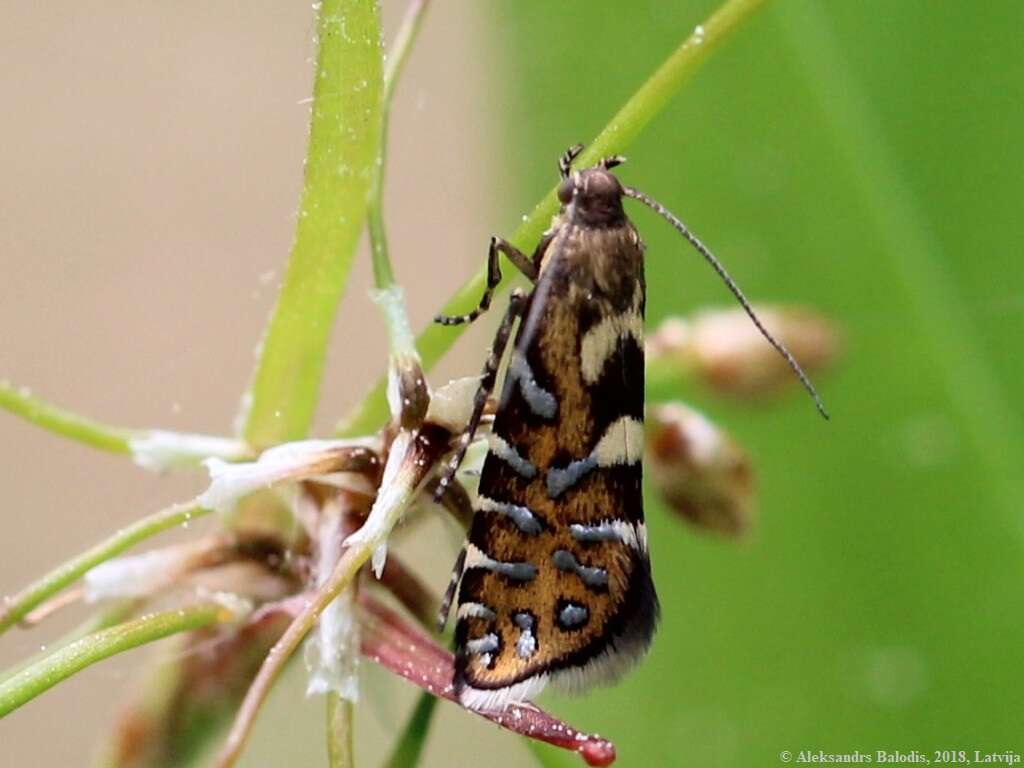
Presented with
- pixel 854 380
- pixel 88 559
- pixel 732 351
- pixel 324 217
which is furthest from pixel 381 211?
pixel 854 380

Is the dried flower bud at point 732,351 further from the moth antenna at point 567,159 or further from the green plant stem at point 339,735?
the green plant stem at point 339,735

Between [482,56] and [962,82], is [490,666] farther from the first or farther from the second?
[482,56]

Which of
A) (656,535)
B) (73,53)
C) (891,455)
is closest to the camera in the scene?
(891,455)

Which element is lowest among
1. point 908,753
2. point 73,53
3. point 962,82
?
point 908,753

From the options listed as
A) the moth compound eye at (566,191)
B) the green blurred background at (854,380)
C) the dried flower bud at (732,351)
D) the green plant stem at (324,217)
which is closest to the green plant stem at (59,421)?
the green plant stem at (324,217)

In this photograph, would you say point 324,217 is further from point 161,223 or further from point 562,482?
point 161,223

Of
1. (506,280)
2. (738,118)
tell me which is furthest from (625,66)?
(506,280)

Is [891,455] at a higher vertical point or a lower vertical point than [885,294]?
lower
